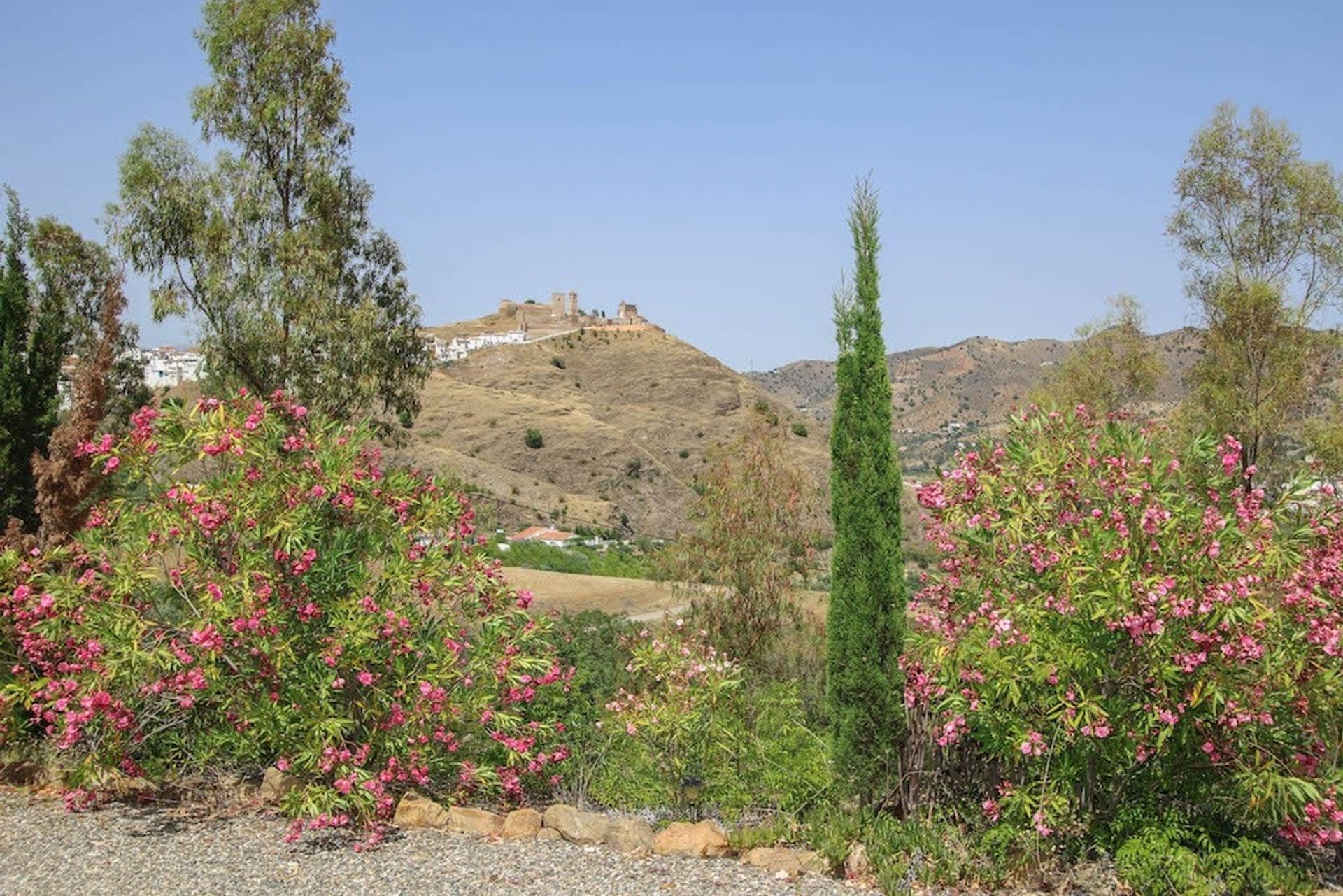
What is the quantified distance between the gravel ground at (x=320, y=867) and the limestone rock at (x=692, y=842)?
0.34ft

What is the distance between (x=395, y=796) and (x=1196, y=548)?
5220mm

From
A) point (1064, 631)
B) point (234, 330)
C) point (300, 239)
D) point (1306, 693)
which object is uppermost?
point (300, 239)

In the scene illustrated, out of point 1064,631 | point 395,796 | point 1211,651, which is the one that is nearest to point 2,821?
point 395,796

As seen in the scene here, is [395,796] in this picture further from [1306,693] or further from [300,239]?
[300,239]

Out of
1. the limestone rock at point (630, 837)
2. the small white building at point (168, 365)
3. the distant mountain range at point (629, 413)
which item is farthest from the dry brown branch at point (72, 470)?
the small white building at point (168, 365)

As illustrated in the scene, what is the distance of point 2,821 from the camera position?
7.10m

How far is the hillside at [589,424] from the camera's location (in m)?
67.9

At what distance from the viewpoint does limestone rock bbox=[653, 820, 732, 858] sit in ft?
21.1

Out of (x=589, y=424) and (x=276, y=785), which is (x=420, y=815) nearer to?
(x=276, y=785)

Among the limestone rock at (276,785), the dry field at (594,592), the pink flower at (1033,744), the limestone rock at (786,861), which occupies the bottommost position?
the dry field at (594,592)

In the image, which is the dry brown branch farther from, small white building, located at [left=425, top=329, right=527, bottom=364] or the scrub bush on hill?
small white building, located at [left=425, top=329, right=527, bottom=364]

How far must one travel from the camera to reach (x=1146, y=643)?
18.1ft

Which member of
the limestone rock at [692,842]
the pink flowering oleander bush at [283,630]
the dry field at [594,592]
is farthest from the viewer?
the dry field at [594,592]

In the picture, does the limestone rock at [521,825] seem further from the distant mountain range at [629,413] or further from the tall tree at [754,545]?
the distant mountain range at [629,413]
